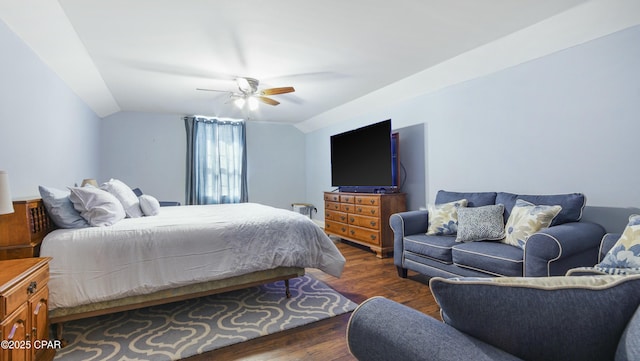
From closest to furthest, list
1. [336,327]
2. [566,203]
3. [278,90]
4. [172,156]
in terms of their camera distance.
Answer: [336,327] → [566,203] → [278,90] → [172,156]

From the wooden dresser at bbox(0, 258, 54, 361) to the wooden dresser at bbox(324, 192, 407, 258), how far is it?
10.8 ft

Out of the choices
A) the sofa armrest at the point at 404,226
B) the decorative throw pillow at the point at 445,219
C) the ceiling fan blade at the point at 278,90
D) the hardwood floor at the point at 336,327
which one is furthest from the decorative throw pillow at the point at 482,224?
the ceiling fan blade at the point at 278,90

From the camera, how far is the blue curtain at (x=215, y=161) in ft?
19.2

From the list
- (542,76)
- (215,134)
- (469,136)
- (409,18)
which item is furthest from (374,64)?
(215,134)

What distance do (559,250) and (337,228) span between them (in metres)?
3.26

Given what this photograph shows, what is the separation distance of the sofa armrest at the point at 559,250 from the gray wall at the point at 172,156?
527cm

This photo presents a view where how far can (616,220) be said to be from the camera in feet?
7.69

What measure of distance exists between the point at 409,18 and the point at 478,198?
186 centimetres

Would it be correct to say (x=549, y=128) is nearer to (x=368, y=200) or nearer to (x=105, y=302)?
(x=368, y=200)

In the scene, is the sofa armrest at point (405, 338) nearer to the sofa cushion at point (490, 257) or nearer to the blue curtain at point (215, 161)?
the sofa cushion at point (490, 257)

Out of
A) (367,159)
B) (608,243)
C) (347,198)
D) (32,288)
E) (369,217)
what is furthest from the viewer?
(347,198)

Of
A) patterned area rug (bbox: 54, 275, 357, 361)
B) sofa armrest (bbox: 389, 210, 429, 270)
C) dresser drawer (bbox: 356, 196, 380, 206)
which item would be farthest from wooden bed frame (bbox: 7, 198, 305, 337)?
dresser drawer (bbox: 356, 196, 380, 206)

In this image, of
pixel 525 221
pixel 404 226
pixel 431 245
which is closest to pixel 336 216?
pixel 404 226

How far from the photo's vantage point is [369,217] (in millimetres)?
4172
